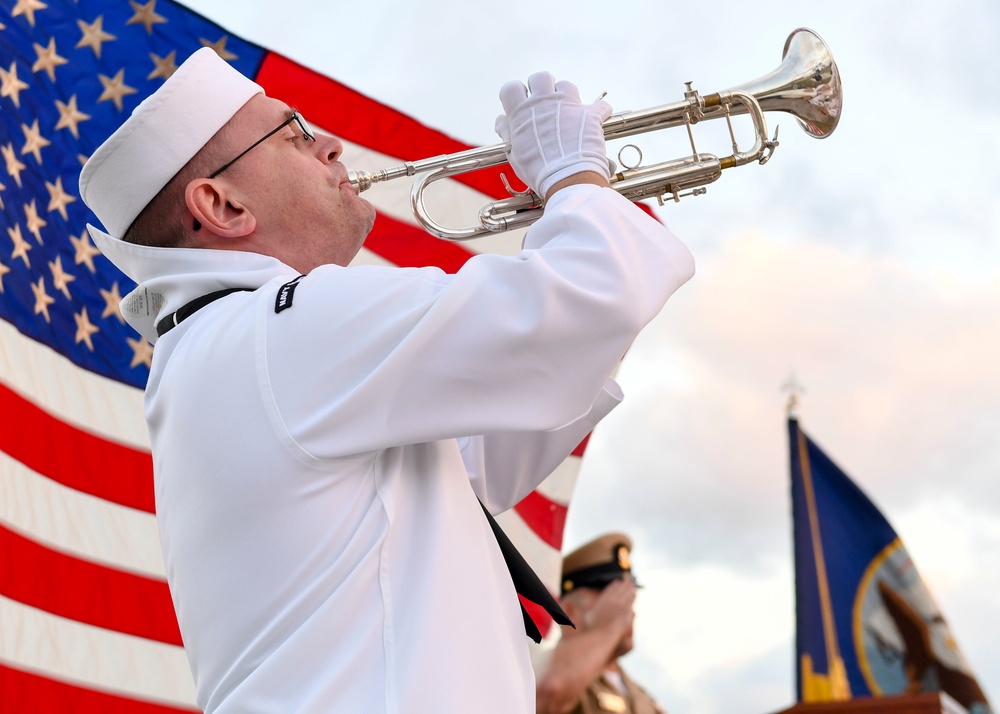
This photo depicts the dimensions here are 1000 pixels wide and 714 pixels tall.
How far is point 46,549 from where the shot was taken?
159 inches

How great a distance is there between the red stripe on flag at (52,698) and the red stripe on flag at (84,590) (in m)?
0.22

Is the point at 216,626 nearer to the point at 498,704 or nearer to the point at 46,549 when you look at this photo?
the point at 498,704

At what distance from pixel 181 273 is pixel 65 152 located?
263 cm

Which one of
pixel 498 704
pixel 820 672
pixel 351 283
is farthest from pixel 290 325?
pixel 820 672

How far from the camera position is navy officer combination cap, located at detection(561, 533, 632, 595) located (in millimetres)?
6188

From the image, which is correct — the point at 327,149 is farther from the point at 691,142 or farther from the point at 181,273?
the point at 691,142

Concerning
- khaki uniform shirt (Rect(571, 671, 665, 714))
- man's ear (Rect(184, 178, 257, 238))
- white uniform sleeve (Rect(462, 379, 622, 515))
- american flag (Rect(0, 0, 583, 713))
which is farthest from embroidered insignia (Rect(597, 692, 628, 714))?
man's ear (Rect(184, 178, 257, 238))

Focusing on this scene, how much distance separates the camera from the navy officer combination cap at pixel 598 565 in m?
6.19

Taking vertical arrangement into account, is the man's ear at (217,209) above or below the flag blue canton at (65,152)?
below

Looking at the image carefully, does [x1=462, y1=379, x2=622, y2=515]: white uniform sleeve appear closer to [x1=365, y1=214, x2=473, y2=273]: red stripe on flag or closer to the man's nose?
the man's nose

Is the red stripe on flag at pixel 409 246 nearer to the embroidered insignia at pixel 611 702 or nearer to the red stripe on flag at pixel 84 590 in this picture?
the red stripe on flag at pixel 84 590

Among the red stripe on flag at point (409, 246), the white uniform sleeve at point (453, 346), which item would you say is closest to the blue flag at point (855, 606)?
the red stripe on flag at point (409, 246)

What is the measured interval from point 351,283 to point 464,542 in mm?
440

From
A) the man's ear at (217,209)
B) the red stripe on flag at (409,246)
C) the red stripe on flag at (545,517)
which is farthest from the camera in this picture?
the red stripe on flag at (545,517)
